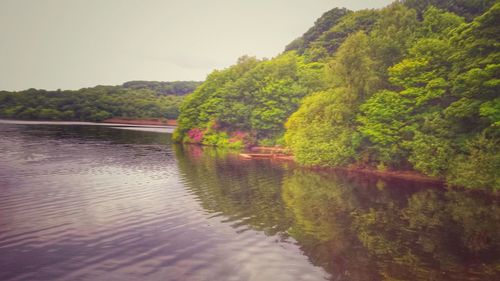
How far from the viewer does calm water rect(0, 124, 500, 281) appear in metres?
14.8

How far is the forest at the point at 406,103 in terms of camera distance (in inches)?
1228

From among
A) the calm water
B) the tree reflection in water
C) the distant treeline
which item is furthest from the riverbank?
the tree reflection in water

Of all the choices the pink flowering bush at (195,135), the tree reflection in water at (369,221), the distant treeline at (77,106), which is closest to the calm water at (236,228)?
the tree reflection in water at (369,221)

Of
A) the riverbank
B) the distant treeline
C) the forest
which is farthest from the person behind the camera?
the riverbank

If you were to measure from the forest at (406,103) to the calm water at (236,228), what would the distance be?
16.1 feet

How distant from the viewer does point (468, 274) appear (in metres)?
14.7

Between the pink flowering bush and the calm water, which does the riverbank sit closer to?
the pink flowering bush

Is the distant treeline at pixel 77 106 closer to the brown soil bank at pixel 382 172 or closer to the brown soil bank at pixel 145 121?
the brown soil bank at pixel 145 121

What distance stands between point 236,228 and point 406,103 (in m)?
29.3

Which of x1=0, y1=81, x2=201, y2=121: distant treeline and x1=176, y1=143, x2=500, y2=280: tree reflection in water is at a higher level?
x1=0, y1=81, x2=201, y2=121: distant treeline

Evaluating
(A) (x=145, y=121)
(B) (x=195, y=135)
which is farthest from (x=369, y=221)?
(A) (x=145, y=121)

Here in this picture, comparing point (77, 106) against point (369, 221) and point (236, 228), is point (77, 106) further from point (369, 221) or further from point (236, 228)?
point (369, 221)

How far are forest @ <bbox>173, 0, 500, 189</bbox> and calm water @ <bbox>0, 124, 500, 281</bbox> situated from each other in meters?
4.90

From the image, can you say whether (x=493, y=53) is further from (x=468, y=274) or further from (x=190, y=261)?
(x=190, y=261)
